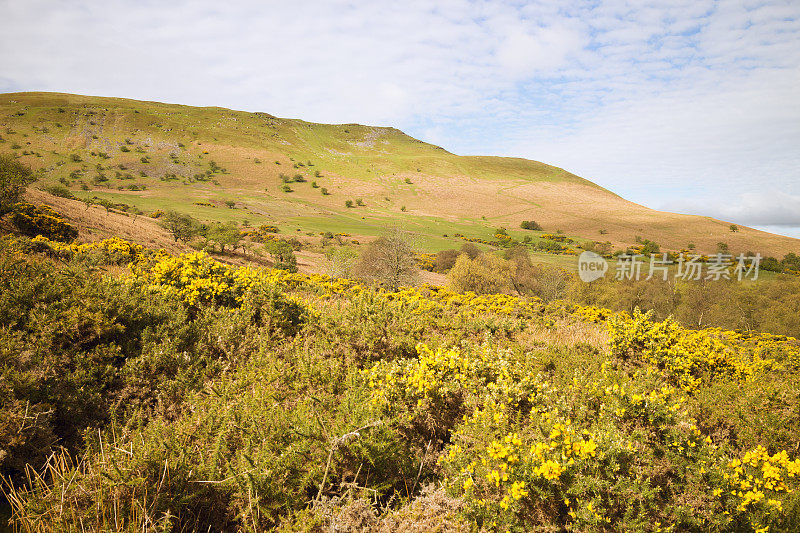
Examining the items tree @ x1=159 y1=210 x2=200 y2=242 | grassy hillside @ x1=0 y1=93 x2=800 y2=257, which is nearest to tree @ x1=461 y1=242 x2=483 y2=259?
grassy hillside @ x1=0 y1=93 x2=800 y2=257

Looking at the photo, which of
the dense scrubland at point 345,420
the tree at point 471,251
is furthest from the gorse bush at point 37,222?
the tree at point 471,251

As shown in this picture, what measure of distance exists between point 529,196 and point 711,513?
4047 inches

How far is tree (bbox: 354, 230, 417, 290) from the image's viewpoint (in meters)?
24.4

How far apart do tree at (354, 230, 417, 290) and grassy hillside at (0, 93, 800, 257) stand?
19.6m

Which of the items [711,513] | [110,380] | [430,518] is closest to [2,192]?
[110,380]

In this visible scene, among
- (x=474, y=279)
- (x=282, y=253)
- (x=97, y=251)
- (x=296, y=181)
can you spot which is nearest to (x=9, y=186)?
(x=97, y=251)

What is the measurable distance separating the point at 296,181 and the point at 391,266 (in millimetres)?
74399

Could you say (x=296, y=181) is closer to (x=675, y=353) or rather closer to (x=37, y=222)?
(x=37, y=222)

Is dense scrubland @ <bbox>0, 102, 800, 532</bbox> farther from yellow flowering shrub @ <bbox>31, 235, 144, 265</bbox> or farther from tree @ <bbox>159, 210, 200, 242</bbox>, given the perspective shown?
tree @ <bbox>159, 210, 200, 242</bbox>

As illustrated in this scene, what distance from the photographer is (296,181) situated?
9000cm

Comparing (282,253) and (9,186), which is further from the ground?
(9,186)

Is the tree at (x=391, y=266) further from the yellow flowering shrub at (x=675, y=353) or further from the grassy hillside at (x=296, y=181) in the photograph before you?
the grassy hillside at (x=296, y=181)

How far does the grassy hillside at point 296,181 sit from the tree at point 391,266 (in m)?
19.6

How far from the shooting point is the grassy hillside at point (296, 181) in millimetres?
62469
